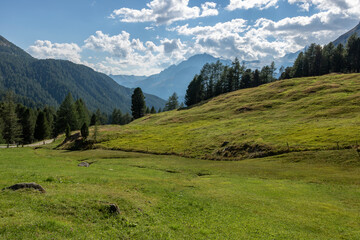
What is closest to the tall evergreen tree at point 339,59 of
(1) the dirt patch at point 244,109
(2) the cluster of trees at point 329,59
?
(2) the cluster of trees at point 329,59

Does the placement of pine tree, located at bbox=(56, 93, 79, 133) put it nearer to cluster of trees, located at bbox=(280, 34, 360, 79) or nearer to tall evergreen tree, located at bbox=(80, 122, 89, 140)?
tall evergreen tree, located at bbox=(80, 122, 89, 140)

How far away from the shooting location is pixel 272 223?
16.5m

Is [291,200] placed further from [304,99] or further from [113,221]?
[304,99]

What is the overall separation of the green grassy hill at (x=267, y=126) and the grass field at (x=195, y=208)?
1256cm

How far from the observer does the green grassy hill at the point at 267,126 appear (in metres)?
45.2

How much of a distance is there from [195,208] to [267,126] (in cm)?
4822

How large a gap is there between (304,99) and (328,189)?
66.1m

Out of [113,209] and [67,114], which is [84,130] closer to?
[67,114]

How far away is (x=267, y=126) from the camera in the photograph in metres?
60.5

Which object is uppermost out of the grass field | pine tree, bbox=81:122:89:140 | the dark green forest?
the dark green forest

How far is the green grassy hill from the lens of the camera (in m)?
45.2

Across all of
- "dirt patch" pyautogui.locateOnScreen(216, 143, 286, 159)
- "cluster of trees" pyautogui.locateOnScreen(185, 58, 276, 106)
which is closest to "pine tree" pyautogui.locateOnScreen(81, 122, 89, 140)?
"dirt patch" pyautogui.locateOnScreen(216, 143, 286, 159)

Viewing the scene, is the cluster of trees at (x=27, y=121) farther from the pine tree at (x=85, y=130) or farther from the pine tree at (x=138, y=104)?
the pine tree at (x=138, y=104)

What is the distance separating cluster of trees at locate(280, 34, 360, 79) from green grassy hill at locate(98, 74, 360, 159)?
114 feet
